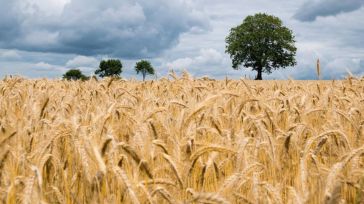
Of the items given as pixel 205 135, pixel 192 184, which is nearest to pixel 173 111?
pixel 205 135

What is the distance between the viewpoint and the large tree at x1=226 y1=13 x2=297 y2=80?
56.7 metres

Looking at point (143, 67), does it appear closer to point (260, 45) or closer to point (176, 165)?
point (260, 45)

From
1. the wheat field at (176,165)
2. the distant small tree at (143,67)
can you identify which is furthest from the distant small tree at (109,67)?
the wheat field at (176,165)

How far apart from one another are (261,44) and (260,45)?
0.60ft

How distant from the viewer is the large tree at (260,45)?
56.7 m

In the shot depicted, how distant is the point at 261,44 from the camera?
57562mm

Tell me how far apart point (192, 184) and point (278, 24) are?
60.3 meters

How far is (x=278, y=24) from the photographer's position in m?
60.3

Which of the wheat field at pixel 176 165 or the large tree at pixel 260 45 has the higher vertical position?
the large tree at pixel 260 45

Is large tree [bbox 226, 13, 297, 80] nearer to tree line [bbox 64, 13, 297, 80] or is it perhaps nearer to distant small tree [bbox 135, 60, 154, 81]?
tree line [bbox 64, 13, 297, 80]

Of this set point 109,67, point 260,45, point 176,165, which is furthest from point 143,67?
point 176,165

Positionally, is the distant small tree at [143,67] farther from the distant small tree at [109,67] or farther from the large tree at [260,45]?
the large tree at [260,45]

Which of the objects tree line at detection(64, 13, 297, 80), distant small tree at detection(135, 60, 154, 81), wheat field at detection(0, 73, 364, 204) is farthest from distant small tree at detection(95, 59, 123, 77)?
wheat field at detection(0, 73, 364, 204)

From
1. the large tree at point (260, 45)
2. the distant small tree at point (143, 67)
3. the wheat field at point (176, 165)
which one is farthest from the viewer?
the distant small tree at point (143, 67)
